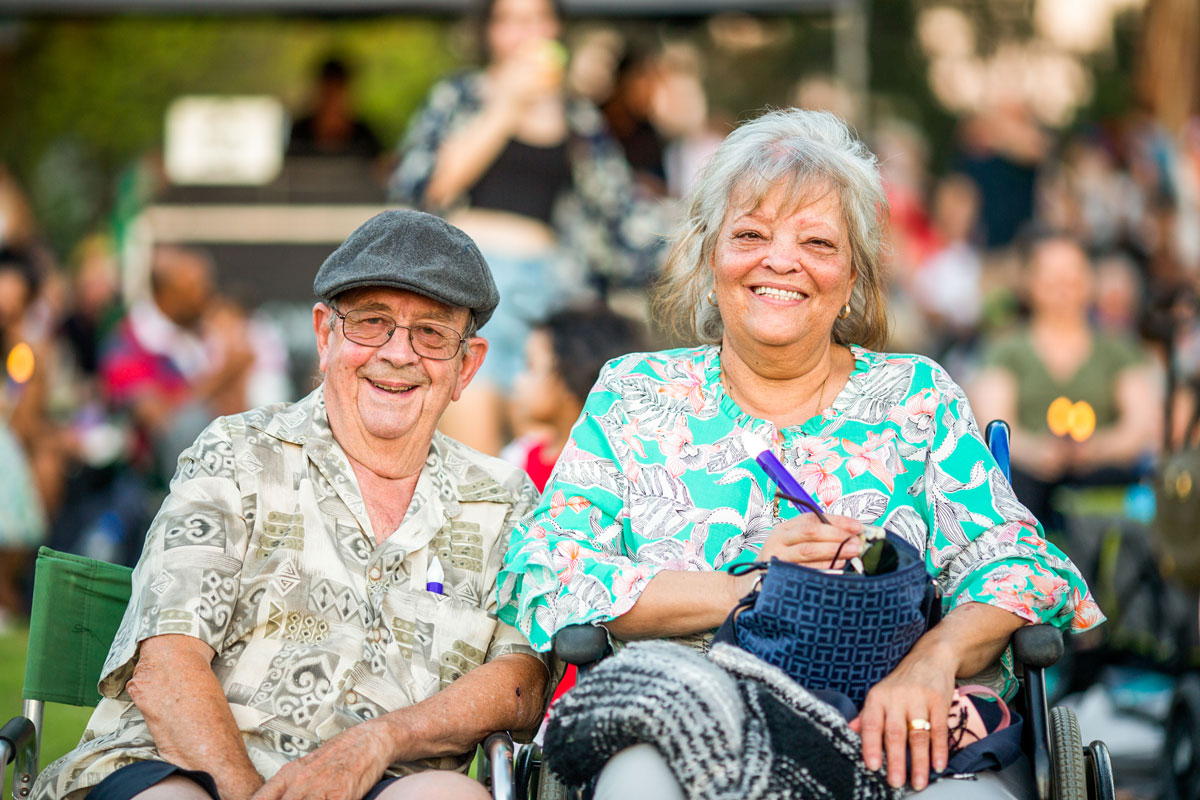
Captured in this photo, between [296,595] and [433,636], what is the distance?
299mm

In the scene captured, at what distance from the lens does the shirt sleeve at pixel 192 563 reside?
2.71m

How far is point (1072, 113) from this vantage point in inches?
655

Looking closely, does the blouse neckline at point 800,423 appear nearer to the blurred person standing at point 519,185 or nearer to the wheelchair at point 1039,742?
the wheelchair at point 1039,742

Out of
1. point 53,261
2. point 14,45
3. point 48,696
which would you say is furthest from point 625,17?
point 48,696

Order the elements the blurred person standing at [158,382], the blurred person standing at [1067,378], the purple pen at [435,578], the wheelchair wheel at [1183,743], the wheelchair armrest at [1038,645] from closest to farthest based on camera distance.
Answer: the wheelchair armrest at [1038,645], the purple pen at [435,578], the wheelchair wheel at [1183,743], the blurred person standing at [1067,378], the blurred person standing at [158,382]

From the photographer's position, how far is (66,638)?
2.92 meters

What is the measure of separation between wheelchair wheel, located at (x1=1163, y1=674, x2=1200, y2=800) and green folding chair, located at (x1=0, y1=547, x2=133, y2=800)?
3.18 metres

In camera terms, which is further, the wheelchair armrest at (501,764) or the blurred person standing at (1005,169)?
the blurred person standing at (1005,169)

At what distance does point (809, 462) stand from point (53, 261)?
1046 centimetres

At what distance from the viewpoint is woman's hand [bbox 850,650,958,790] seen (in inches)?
97.3

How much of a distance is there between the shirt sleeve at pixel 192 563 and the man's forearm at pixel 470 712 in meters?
0.42

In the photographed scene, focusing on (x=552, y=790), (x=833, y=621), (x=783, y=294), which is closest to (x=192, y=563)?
(x=552, y=790)

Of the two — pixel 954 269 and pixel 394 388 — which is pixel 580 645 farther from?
pixel 954 269

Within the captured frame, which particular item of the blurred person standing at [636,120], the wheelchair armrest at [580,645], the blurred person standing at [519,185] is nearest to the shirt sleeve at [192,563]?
the wheelchair armrest at [580,645]
